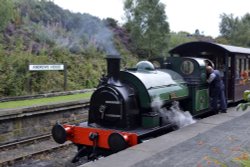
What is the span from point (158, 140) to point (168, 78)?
6.47 feet

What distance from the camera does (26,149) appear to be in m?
8.59

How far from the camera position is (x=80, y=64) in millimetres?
16422

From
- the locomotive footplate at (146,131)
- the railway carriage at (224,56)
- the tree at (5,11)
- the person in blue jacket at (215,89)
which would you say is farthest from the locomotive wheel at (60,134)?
the tree at (5,11)

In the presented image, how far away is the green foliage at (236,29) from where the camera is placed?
121 feet

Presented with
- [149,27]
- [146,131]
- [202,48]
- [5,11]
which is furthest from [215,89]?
[149,27]

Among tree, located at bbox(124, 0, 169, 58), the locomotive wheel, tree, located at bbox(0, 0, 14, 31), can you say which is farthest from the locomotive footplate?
tree, located at bbox(124, 0, 169, 58)

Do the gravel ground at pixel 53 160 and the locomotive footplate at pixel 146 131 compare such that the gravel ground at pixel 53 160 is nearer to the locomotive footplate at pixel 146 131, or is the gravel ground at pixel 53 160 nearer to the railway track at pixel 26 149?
the railway track at pixel 26 149

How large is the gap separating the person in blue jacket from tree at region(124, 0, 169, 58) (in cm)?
1261

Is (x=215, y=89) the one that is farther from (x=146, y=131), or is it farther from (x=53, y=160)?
(x=53, y=160)

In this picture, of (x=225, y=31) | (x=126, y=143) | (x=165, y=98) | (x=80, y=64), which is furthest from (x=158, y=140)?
(x=225, y=31)

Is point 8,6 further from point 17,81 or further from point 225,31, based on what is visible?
point 225,31

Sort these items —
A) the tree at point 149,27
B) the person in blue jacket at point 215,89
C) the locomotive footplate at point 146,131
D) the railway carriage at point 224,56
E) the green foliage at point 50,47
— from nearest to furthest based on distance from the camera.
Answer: the locomotive footplate at point 146,131 → the person in blue jacket at point 215,89 → the railway carriage at point 224,56 → the green foliage at point 50,47 → the tree at point 149,27

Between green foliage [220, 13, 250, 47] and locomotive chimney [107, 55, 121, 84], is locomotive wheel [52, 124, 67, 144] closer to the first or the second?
locomotive chimney [107, 55, 121, 84]

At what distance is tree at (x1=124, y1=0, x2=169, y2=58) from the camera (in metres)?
21.9
